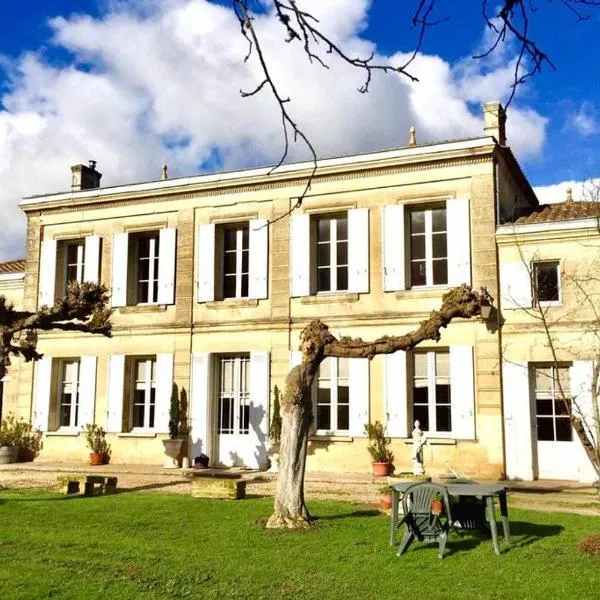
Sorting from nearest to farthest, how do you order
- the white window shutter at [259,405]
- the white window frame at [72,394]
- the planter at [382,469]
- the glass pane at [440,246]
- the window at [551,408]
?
the window at [551,408] < the planter at [382,469] < the glass pane at [440,246] < the white window shutter at [259,405] < the white window frame at [72,394]

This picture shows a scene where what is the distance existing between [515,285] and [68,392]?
1063cm

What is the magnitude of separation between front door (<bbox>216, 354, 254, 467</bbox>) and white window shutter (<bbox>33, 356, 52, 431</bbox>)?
423cm

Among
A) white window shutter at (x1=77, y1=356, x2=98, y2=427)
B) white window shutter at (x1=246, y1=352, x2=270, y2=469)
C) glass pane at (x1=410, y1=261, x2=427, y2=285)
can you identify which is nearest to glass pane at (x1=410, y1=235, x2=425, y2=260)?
glass pane at (x1=410, y1=261, x2=427, y2=285)

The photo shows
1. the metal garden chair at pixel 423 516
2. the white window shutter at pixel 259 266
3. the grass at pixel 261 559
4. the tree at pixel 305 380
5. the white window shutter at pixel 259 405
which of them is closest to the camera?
the grass at pixel 261 559

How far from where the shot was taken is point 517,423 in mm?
13789

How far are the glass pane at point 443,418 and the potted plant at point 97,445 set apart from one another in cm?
743

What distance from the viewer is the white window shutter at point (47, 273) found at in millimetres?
18328

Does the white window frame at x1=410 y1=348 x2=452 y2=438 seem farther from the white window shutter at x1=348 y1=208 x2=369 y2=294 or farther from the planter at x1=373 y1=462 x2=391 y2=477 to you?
the white window shutter at x1=348 y1=208 x2=369 y2=294

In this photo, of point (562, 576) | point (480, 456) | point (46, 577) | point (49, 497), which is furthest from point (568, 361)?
point (46, 577)

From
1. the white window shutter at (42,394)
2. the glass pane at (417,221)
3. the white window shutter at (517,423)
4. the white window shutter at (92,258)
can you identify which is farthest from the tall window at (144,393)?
the white window shutter at (517,423)

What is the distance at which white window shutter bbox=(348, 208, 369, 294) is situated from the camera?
607 inches

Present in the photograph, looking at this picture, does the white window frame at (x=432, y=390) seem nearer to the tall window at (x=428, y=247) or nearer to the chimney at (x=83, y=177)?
the tall window at (x=428, y=247)

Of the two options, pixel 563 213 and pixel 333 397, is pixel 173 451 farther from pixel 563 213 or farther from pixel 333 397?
pixel 563 213

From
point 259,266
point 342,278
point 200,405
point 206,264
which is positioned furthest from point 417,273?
point 200,405
